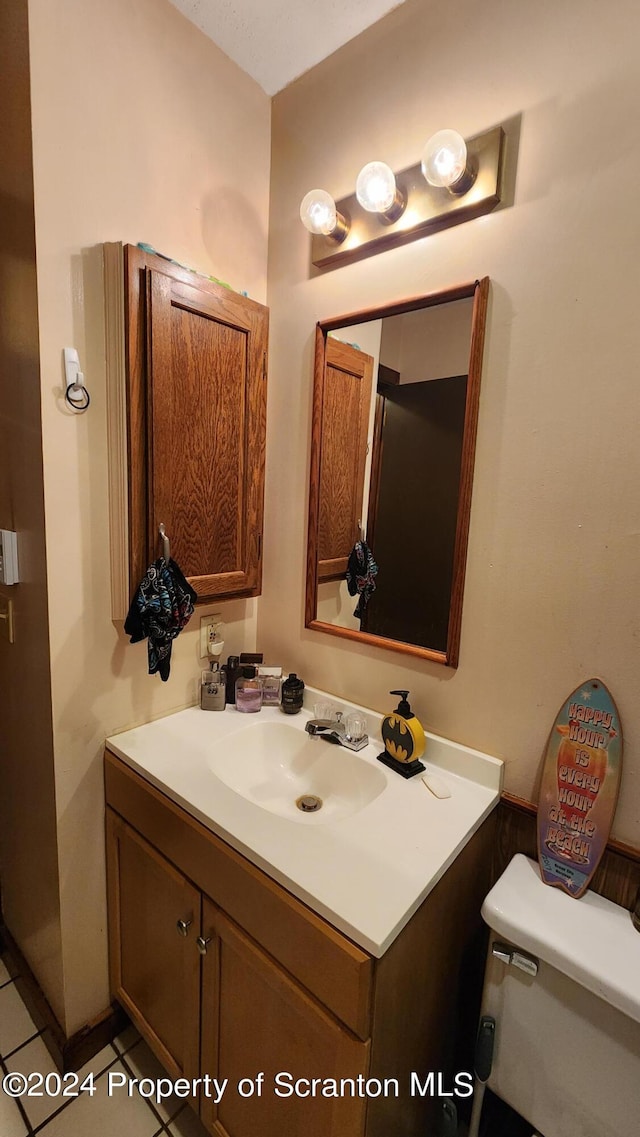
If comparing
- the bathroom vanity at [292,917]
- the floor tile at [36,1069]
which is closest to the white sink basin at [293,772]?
the bathroom vanity at [292,917]

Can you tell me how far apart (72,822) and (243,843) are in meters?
0.58

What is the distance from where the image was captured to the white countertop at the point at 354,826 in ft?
2.40

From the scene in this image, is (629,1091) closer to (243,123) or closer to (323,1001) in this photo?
(323,1001)

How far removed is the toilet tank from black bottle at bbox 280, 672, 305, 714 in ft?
2.07

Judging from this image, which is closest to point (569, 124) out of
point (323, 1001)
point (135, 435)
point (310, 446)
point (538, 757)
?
point (310, 446)

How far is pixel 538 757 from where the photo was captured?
993mm

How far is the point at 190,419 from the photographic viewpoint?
1175 millimetres

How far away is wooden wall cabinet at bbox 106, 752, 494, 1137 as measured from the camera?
2.36ft

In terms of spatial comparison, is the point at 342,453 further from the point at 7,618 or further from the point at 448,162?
the point at 7,618

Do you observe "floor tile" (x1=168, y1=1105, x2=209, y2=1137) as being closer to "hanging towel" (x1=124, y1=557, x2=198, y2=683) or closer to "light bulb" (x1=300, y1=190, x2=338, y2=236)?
"hanging towel" (x1=124, y1=557, x2=198, y2=683)

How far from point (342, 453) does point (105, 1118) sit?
168 centimetres

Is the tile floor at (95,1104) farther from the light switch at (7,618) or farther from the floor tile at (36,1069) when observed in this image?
the light switch at (7,618)

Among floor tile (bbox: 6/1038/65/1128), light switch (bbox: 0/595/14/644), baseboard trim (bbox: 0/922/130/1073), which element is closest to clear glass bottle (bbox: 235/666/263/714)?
light switch (bbox: 0/595/14/644)

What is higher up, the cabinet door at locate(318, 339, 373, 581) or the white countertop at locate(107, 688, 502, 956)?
the cabinet door at locate(318, 339, 373, 581)
